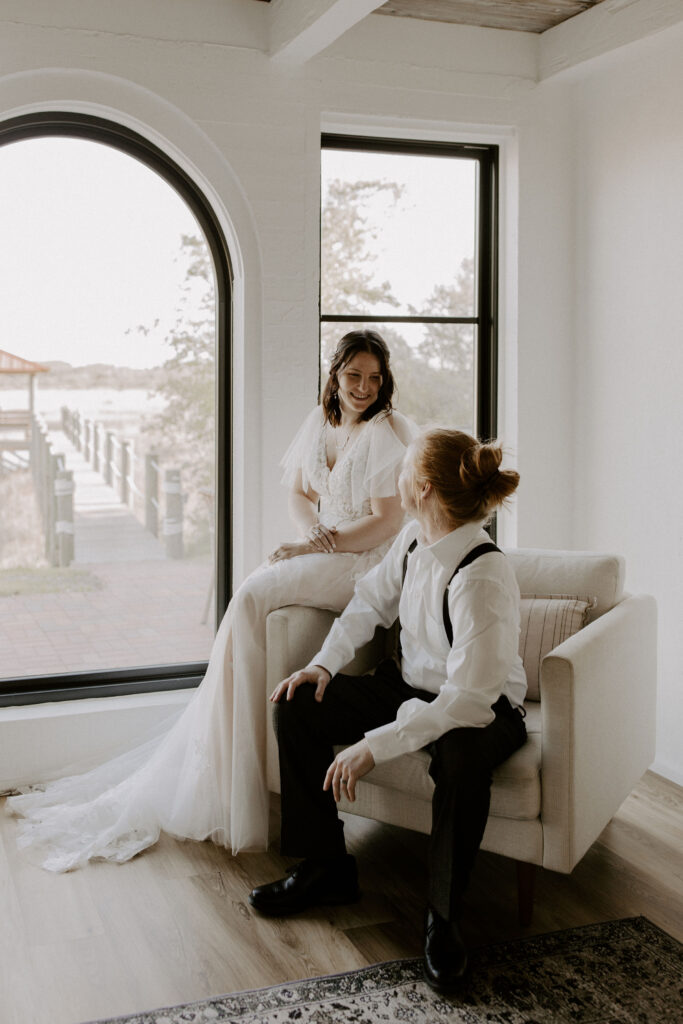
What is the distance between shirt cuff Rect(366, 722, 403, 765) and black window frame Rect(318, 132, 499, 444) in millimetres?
2052

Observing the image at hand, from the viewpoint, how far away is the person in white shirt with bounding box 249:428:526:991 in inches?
89.0

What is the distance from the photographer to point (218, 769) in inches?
117

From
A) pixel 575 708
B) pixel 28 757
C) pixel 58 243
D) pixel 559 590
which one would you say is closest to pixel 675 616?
pixel 559 590

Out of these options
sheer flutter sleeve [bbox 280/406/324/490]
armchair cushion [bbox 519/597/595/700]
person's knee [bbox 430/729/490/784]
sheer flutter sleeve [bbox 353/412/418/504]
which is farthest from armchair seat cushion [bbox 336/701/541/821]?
sheer flutter sleeve [bbox 280/406/324/490]

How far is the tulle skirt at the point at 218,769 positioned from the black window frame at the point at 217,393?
1.98ft

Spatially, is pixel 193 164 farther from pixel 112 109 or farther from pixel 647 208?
pixel 647 208

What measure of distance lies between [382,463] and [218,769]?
3.49 ft

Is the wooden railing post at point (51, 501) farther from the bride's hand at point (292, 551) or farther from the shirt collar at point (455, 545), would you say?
the shirt collar at point (455, 545)

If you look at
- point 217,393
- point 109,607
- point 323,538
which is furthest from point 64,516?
point 323,538

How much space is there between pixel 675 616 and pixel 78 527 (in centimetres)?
222

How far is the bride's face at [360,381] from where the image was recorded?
3.22 metres

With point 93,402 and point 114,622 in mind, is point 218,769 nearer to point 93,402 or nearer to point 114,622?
point 114,622

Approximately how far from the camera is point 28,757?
344 centimetres

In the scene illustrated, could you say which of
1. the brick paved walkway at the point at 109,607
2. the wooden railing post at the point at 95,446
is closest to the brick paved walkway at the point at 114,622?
the brick paved walkway at the point at 109,607
